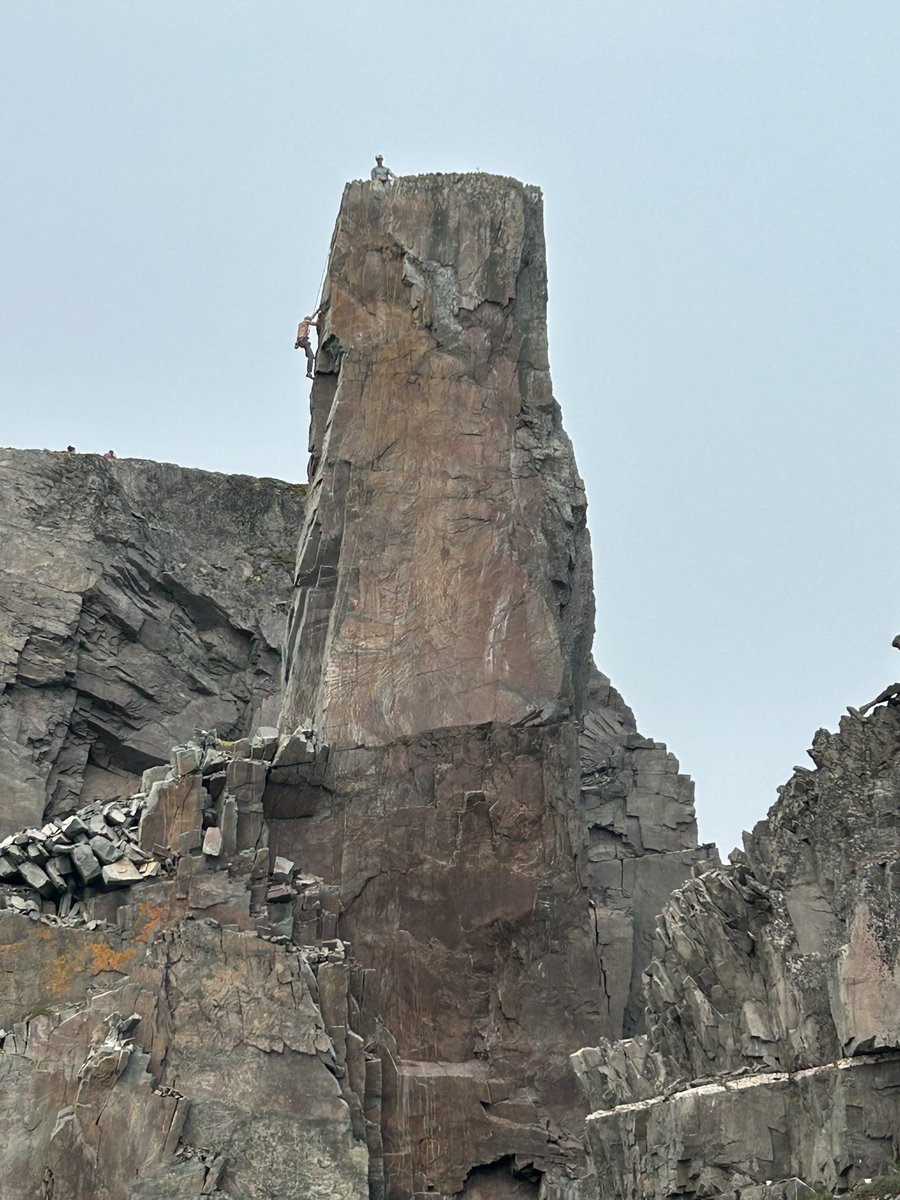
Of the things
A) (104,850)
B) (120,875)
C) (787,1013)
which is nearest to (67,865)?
(104,850)

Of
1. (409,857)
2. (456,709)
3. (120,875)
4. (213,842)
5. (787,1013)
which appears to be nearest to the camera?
(787,1013)

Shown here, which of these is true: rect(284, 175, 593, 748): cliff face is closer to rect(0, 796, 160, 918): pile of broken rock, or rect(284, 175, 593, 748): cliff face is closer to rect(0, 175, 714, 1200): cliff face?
rect(0, 175, 714, 1200): cliff face

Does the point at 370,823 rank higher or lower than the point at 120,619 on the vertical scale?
lower

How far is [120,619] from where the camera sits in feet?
179

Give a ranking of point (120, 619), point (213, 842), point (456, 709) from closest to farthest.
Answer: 1. point (213, 842)
2. point (456, 709)
3. point (120, 619)

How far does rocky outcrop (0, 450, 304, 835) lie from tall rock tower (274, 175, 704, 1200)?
5546mm

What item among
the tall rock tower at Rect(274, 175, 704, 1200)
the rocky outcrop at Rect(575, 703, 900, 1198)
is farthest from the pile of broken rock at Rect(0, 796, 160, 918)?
the rocky outcrop at Rect(575, 703, 900, 1198)

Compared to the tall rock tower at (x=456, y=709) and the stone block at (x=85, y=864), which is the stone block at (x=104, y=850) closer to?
the stone block at (x=85, y=864)

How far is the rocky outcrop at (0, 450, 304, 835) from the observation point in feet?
173

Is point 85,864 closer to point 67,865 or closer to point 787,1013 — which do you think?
point 67,865

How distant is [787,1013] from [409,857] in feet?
36.0

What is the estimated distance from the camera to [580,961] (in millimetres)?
45219

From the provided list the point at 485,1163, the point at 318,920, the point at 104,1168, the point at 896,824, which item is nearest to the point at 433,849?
the point at 318,920

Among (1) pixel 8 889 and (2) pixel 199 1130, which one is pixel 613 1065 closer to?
(2) pixel 199 1130
